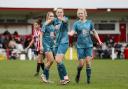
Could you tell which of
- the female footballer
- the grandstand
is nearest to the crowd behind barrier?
the grandstand

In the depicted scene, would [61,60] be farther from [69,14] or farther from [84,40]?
[69,14]

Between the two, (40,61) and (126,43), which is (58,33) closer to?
(40,61)

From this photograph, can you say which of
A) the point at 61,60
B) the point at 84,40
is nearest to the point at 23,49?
the point at 84,40

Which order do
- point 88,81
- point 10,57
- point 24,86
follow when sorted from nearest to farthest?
1. point 24,86
2. point 88,81
3. point 10,57

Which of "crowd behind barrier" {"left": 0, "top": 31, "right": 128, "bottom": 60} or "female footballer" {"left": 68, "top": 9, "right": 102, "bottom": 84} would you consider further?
"crowd behind barrier" {"left": 0, "top": 31, "right": 128, "bottom": 60}

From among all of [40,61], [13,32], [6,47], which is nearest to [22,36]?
[13,32]

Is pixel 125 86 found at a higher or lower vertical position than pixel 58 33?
lower

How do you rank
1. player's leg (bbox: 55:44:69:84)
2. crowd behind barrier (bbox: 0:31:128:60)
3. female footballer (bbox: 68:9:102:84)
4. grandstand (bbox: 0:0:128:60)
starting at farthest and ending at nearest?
1. grandstand (bbox: 0:0:128:60)
2. crowd behind barrier (bbox: 0:31:128:60)
3. female footballer (bbox: 68:9:102:84)
4. player's leg (bbox: 55:44:69:84)

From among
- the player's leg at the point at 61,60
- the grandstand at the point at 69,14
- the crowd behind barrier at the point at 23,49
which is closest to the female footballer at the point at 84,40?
the player's leg at the point at 61,60

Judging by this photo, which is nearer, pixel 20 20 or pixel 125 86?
pixel 125 86

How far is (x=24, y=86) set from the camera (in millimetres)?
14539

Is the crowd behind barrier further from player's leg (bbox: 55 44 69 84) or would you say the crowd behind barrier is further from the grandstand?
player's leg (bbox: 55 44 69 84)

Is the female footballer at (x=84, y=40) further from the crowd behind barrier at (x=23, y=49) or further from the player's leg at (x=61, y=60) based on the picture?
the crowd behind barrier at (x=23, y=49)

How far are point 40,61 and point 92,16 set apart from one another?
25.3 m
